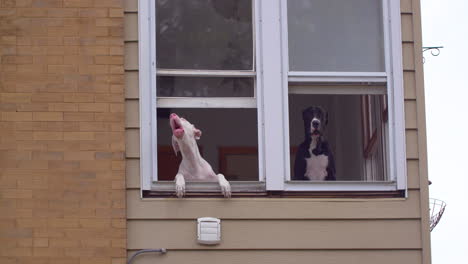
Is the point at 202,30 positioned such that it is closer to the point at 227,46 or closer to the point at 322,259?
the point at 227,46

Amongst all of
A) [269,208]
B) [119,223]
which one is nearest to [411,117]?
[269,208]

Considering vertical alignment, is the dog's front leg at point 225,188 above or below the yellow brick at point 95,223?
above

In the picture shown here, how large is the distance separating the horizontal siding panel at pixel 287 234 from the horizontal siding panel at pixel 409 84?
915mm

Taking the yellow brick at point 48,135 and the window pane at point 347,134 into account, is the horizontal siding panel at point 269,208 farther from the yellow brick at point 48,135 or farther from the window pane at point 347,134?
the yellow brick at point 48,135

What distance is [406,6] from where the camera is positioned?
8.73m

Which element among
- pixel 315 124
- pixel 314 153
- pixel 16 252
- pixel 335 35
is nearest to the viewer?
pixel 16 252

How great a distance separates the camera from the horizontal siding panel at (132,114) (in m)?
8.32

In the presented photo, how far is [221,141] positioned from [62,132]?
1.52 meters

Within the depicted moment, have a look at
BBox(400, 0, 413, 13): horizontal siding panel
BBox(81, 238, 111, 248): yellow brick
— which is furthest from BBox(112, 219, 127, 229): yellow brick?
BBox(400, 0, 413, 13): horizontal siding panel

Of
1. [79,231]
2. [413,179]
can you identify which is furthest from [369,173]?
[79,231]

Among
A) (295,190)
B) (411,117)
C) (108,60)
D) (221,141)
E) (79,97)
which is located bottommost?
(295,190)

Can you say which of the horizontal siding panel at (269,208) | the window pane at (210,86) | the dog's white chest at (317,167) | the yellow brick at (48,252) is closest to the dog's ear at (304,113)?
the dog's white chest at (317,167)

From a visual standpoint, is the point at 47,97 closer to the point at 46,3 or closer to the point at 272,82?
the point at 46,3

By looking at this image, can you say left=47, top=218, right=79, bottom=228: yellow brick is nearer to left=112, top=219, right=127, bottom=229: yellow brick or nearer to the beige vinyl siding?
left=112, top=219, right=127, bottom=229: yellow brick
